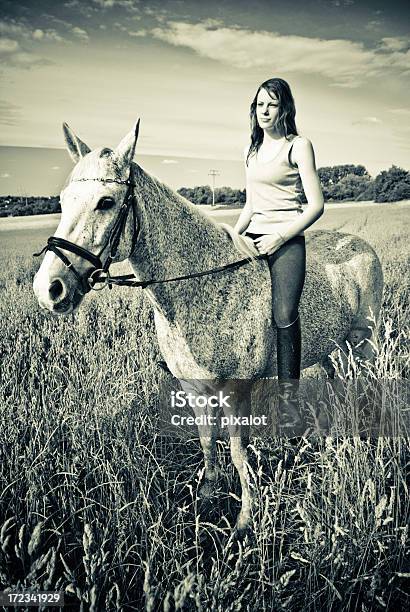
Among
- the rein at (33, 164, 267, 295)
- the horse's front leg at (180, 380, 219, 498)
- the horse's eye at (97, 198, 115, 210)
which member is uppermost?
the horse's eye at (97, 198, 115, 210)

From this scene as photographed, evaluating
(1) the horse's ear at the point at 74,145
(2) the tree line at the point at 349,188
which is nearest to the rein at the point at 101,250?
(1) the horse's ear at the point at 74,145

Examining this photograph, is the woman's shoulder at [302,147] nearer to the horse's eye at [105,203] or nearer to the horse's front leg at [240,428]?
the horse's eye at [105,203]

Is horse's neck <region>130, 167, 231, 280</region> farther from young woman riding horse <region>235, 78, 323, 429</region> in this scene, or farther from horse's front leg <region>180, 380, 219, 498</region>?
horse's front leg <region>180, 380, 219, 498</region>

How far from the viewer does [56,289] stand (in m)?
2.15

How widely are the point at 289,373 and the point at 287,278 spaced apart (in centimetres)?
61

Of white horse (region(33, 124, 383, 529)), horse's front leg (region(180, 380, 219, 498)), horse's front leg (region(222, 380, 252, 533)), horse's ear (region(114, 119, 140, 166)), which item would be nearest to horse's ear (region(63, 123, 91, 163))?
white horse (region(33, 124, 383, 529))

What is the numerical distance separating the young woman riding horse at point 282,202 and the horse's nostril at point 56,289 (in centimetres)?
122

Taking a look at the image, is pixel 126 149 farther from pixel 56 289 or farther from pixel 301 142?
pixel 301 142

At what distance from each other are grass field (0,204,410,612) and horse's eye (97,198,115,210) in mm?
1384

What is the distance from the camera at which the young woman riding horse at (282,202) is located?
2.51 m

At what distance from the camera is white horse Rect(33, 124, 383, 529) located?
2.12 m

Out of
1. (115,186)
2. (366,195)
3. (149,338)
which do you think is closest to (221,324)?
(115,186)

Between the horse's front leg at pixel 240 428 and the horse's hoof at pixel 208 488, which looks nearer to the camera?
the horse's front leg at pixel 240 428

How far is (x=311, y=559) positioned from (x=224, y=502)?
3.21 feet
